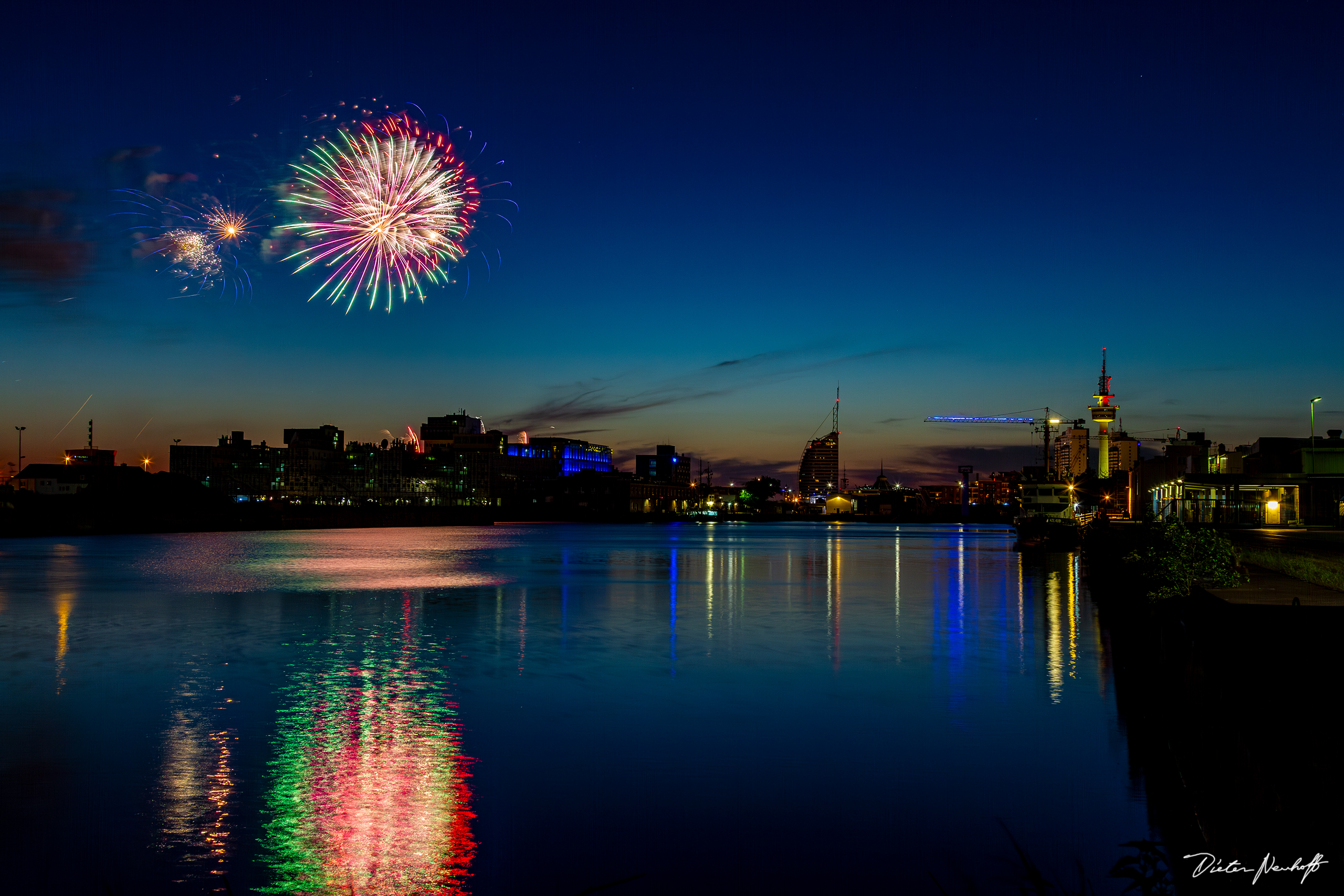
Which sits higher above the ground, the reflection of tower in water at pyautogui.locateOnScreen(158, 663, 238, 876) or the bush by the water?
the bush by the water

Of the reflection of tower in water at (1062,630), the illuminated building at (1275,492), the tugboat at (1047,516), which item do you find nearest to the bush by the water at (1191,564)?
the reflection of tower in water at (1062,630)

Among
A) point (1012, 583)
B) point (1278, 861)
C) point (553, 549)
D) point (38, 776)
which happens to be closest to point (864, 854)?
point (1278, 861)

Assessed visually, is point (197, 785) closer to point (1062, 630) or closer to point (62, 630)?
point (62, 630)

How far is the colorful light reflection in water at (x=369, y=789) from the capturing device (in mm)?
9836

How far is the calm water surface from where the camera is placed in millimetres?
10344

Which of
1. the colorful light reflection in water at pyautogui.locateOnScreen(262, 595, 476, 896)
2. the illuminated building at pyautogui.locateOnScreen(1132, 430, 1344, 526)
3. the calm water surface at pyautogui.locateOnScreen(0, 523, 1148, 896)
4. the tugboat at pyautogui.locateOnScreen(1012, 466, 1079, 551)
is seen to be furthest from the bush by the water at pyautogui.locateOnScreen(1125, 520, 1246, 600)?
the tugboat at pyautogui.locateOnScreen(1012, 466, 1079, 551)

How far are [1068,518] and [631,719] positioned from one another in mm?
102875

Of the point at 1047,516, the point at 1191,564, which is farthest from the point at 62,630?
the point at 1047,516

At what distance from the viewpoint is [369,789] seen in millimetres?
12688

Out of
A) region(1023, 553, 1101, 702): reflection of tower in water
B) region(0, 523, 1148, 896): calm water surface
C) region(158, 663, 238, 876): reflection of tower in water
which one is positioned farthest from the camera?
region(1023, 553, 1101, 702): reflection of tower in water

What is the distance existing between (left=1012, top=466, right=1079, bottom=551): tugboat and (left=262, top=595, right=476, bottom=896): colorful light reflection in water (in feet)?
273

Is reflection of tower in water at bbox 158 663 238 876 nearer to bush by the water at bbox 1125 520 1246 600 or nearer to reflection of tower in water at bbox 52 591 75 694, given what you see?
reflection of tower in water at bbox 52 591 75 694

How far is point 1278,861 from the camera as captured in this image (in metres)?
7.05

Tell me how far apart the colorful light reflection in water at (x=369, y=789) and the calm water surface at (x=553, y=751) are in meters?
0.05
